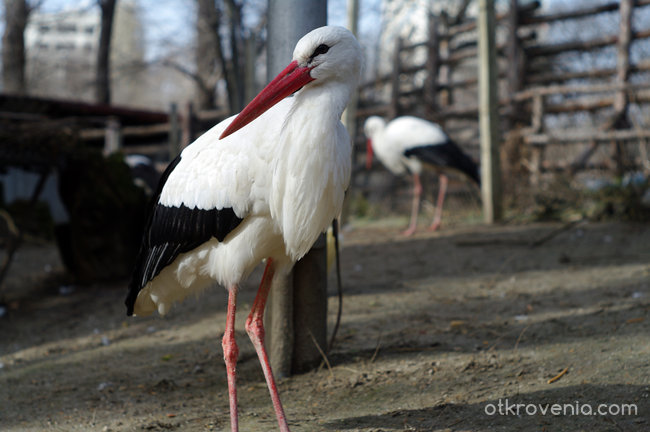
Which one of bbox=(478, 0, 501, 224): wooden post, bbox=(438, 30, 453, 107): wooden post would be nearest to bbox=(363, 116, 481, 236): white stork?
bbox=(478, 0, 501, 224): wooden post

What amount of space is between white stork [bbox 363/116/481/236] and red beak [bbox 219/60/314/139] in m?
5.57

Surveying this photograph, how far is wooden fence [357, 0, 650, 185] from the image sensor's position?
26.5 ft

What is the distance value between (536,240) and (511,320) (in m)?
2.60

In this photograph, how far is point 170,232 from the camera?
272 centimetres

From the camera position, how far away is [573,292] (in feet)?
14.4

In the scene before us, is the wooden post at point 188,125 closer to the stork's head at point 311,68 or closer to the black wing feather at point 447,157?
the black wing feather at point 447,157

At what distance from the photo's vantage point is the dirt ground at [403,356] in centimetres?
262

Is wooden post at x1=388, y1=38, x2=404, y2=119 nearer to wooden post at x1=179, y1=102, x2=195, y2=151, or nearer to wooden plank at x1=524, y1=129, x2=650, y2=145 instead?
wooden plank at x1=524, y1=129, x2=650, y2=145

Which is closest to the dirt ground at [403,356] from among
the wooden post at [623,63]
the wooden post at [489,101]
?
the wooden post at [489,101]

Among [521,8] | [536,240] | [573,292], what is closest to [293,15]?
[573,292]

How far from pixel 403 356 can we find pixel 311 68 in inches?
67.3

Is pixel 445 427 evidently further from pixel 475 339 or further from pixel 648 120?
pixel 648 120

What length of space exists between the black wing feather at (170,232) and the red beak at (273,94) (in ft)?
1.21

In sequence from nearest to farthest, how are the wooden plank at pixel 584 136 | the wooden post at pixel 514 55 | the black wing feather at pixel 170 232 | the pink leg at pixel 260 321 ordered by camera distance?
the black wing feather at pixel 170 232 → the pink leg at pixel 260 321 → the wooden plank at pixel 584 136 → the wooden post at pixel 514 55
